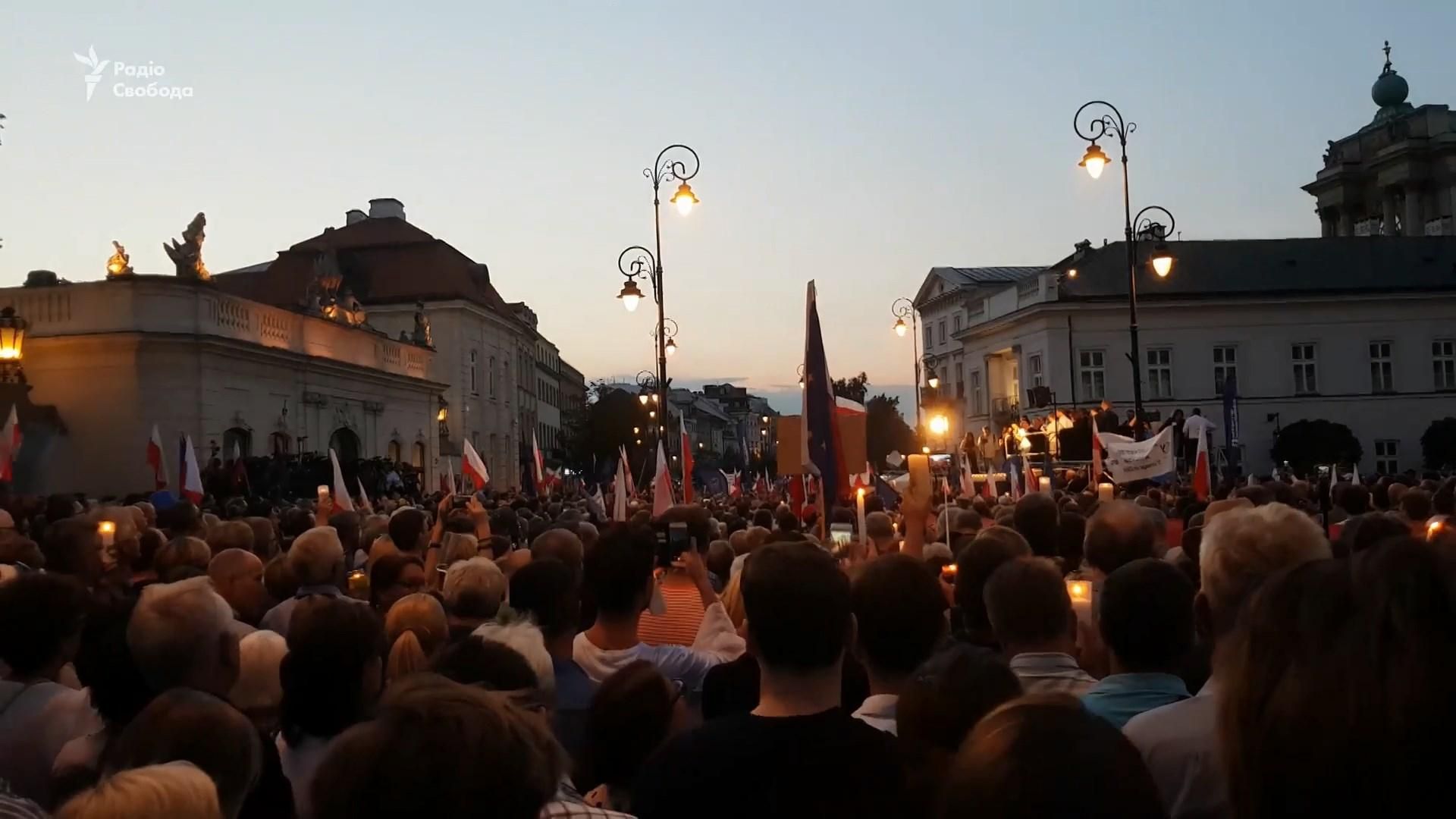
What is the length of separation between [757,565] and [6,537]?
6491 mm

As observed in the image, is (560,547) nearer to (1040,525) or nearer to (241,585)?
(241,585)

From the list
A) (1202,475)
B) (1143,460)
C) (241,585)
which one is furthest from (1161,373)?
(241,585)

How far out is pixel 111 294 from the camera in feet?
97.5

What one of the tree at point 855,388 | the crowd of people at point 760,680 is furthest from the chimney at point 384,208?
the crowd of people at point 760,680

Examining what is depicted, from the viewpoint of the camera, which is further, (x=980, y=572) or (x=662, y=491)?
(x=662, y=491)

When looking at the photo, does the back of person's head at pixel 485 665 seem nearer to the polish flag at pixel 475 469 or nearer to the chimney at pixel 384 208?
the polish flag at pixel 475 469

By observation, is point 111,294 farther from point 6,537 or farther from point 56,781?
point 56,781

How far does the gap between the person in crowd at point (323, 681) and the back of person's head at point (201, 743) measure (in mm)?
800

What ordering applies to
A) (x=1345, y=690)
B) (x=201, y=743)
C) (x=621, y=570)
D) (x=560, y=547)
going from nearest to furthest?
(x=1345, y=690) < (x=201, y=743) < (x=621, y=570) < (x=560, y=547)

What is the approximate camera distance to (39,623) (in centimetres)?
476

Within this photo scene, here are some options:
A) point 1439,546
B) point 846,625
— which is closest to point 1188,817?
point 846,625

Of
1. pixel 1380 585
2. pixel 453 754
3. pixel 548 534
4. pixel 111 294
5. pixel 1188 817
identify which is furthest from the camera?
pixel 111 294

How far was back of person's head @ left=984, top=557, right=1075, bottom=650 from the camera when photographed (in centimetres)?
439

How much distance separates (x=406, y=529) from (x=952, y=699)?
241 inches
